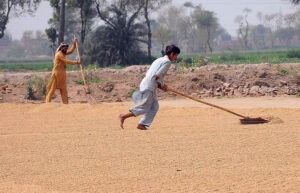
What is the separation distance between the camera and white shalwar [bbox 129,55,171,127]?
31.7 ft

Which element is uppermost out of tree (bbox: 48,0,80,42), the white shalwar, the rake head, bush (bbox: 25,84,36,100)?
tree (bbox: 48,0,80,42)

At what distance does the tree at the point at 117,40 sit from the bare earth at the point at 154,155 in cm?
2236

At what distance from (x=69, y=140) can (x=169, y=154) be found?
215cm

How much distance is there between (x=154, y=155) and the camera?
7547mm

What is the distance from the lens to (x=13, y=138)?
962 centimetres

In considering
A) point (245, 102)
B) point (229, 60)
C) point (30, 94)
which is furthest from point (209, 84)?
point (229, 60)

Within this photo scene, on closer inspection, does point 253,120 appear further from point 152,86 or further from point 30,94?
point 30,94

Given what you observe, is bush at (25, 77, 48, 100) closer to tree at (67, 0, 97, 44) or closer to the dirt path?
the dirt path

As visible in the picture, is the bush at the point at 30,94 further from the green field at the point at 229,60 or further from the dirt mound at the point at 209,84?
the green field at the point at 229,60

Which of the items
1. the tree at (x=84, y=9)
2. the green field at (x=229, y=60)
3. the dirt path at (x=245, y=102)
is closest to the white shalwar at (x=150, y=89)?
the dirt path at (x=245, y=102)

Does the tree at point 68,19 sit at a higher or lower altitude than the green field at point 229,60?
higher

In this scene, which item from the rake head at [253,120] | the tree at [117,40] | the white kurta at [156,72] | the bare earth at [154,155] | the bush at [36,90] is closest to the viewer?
the bare earth at [154,155]

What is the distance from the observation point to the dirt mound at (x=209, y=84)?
18875mm

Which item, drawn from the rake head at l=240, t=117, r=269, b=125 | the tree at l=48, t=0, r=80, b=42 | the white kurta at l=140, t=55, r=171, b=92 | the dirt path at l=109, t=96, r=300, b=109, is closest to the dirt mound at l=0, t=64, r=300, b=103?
the dirt path at l=109, t=96, r=300, b=109
